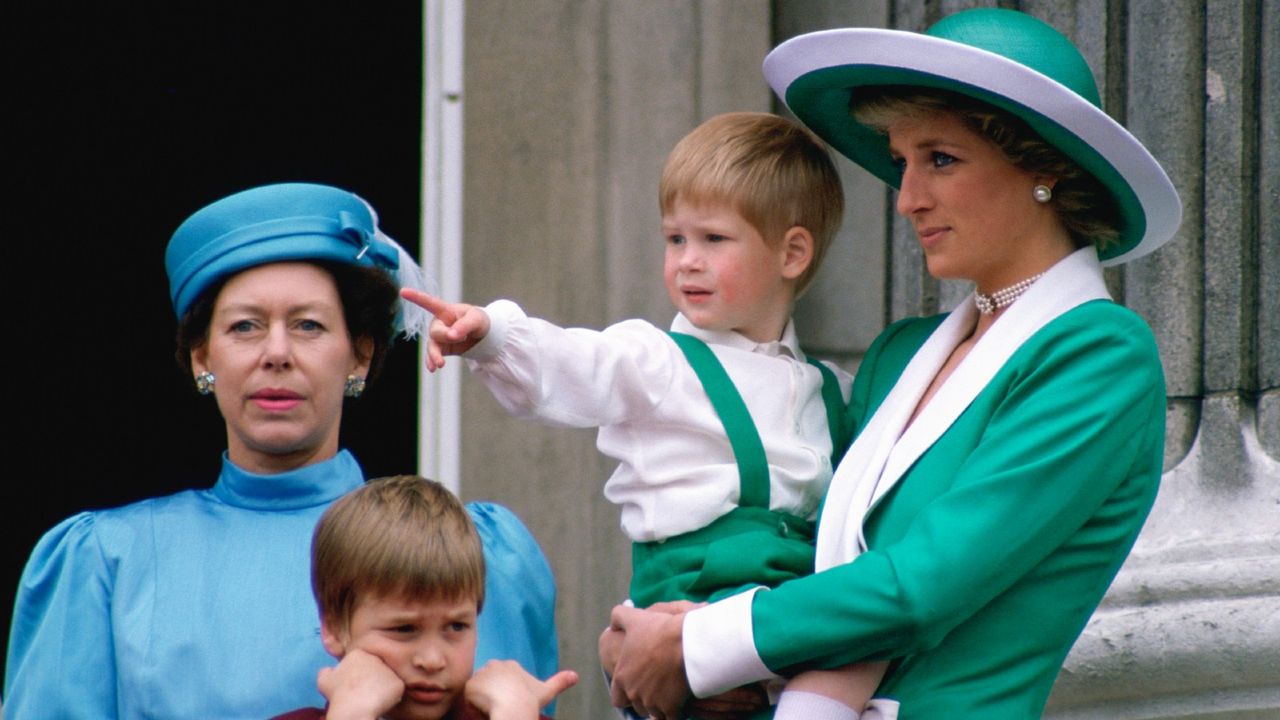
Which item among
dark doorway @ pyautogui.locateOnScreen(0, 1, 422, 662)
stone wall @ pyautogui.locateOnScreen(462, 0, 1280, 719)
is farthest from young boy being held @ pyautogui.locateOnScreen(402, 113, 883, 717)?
dark doorway @ pyautogui.locateOnScreen(0, 1, 422, 662)

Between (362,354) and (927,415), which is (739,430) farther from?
(362,354)

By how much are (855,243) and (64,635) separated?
256 cm

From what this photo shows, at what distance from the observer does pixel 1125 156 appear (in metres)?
2.86

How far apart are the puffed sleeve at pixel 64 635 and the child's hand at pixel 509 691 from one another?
2.12 feet

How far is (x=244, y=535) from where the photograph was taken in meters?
3.28

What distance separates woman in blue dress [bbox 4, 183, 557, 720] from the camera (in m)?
3.11

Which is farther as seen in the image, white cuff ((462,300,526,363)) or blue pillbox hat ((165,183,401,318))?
blue pillbox hat ((165,183,401,318))

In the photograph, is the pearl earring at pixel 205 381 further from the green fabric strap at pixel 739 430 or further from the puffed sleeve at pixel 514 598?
the green fabric strap at pixel 739 430

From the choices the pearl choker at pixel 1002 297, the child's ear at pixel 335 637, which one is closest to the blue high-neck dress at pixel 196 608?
the child's ear at pixel 335 637

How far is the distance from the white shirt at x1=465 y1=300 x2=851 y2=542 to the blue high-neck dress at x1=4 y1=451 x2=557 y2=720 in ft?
1.31

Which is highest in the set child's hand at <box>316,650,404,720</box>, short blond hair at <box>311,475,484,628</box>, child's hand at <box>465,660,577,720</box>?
short blond hair at <box>311,475,484,628</box>

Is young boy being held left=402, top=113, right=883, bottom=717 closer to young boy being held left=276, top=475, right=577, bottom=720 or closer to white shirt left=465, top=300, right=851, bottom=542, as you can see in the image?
white shirt left=465, top=300, right=851, bottom=542

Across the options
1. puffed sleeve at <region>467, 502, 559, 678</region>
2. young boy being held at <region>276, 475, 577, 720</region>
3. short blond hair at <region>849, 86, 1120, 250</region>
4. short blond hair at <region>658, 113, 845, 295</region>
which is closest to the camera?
young boy being held at <region>276, 475, 577, 720</region>

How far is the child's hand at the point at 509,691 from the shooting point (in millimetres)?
2807
